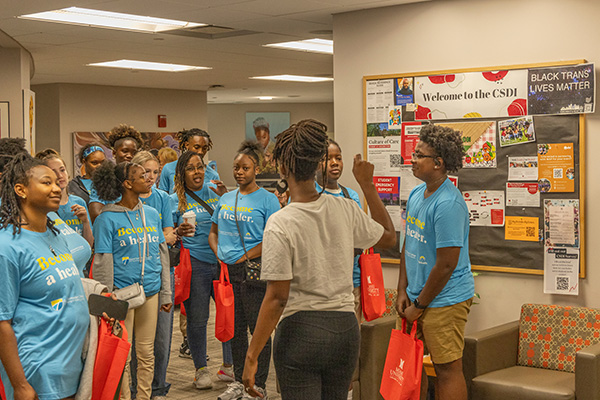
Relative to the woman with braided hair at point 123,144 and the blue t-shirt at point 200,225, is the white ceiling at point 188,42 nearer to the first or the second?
the woman with braided hair at point 123,144

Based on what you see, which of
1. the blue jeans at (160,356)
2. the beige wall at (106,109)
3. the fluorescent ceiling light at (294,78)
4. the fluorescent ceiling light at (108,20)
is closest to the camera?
the blue jeans at (160,356)

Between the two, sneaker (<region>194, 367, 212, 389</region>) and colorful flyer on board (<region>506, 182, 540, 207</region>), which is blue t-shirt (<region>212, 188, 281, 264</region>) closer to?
sneaker (<region>194, 367, 212, 389</region>)

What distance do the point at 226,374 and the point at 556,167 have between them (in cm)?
288

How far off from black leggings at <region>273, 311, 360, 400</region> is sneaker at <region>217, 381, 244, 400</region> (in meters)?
2.35

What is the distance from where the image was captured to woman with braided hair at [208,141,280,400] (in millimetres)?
4684

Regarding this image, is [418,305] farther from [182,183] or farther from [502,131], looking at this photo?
[182,183]

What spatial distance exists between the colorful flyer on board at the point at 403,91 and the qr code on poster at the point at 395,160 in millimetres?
381

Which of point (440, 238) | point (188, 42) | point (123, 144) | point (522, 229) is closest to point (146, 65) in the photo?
point (188, 42)

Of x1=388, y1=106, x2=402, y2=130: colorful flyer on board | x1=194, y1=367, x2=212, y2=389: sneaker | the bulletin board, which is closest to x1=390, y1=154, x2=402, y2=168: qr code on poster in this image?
the bulletin board

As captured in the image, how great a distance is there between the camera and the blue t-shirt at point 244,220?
4.68 meters

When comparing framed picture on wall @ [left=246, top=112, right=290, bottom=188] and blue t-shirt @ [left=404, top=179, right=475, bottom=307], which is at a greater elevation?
framed picture on wall @ [left=246, top=112, right=290, bottom=188]

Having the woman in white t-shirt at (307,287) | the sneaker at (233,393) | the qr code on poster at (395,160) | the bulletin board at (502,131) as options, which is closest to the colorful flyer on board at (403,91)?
the bulletin board at (502,131)

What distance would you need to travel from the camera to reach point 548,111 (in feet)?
15.2

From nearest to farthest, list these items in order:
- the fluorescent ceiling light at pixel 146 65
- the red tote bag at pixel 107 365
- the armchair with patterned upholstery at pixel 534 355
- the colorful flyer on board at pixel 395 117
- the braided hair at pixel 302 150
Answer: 1. the braided hair at pixel 302 150
2. the red tote bag at pixel 107 365
3. the armchair with patterned upholstery at pixel 534 355
4. the colorful flyer on board at pixel 395 117
5. the fluorescent ceiling light at pixel 146 65
